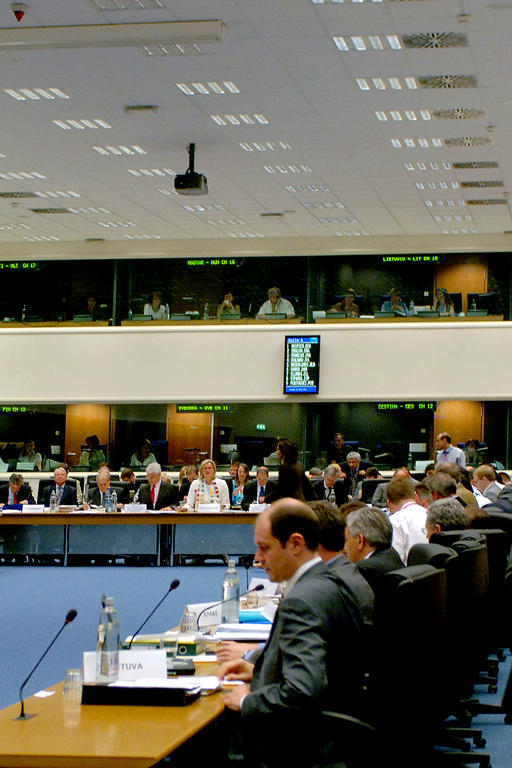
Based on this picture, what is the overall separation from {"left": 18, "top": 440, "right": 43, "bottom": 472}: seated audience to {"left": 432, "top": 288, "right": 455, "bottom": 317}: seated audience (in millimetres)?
8242

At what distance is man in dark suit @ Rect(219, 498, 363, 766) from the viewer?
2848mm

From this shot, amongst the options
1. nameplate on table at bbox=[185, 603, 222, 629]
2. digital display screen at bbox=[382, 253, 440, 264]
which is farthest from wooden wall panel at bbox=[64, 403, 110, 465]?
nameplate on table at bbox=[185, 603, 222, 629]

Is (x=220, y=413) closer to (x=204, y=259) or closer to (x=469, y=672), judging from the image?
(x=204, y=259)

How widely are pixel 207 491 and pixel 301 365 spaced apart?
15.7ft

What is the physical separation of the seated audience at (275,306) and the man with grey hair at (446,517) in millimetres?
12386

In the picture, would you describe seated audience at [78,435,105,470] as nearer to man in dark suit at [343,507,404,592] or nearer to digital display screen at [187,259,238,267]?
digital display screen at [187,259,238,267]

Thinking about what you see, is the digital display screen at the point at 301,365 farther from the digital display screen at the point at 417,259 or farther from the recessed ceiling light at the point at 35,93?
the recessed ceiling light at the point at 35,93

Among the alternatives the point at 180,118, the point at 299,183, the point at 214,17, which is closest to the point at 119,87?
the point at 180,118

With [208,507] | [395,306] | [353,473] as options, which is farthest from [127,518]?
[395,306]

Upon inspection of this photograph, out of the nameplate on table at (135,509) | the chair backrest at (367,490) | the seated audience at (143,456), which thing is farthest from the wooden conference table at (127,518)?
the seated audience at (143,456)

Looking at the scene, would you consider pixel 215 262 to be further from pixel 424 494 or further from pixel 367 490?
pixel 424 494

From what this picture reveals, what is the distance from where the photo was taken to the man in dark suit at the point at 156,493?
1455 cm

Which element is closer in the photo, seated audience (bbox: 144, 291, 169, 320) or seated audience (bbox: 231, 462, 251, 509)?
Result: seated audience (bbox: 231, 462, 251, 509)

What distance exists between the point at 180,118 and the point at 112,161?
7.18 feet
